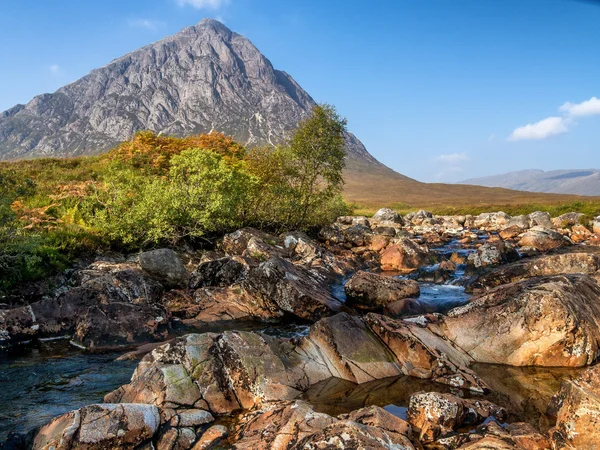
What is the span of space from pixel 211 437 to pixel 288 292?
9.39m

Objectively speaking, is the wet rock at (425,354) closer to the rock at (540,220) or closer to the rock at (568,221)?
the rock at (540,220)

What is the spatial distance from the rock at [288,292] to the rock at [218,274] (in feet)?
7.40

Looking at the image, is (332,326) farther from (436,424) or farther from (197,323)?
(197,323)

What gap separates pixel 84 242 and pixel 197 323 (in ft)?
34.1

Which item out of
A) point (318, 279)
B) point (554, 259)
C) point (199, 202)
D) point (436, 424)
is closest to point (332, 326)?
point (436, 424)

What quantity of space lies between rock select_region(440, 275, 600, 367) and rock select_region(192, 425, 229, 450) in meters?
8.18

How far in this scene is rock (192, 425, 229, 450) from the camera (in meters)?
7.84

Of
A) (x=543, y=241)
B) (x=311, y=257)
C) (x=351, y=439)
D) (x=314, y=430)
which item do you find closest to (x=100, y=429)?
(x=314, y=430)

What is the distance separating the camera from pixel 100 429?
24.3 feet

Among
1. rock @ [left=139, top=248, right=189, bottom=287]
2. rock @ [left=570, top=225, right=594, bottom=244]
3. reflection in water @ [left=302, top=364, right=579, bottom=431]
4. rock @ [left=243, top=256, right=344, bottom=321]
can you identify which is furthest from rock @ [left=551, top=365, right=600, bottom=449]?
rock @ [left=570, top=225, right=594, bottom=244]

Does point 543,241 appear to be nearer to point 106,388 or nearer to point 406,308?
point 406,308

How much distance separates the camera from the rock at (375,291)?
19281mm

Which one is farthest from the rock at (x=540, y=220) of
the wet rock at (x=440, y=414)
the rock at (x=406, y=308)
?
the wet rock at (x=440, y=414)

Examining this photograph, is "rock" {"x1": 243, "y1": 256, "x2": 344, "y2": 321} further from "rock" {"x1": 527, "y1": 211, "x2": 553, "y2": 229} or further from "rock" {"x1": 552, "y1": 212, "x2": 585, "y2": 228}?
"rock" {"x1": 552, "y1": 212, "x2": 585, "y2": 228}
